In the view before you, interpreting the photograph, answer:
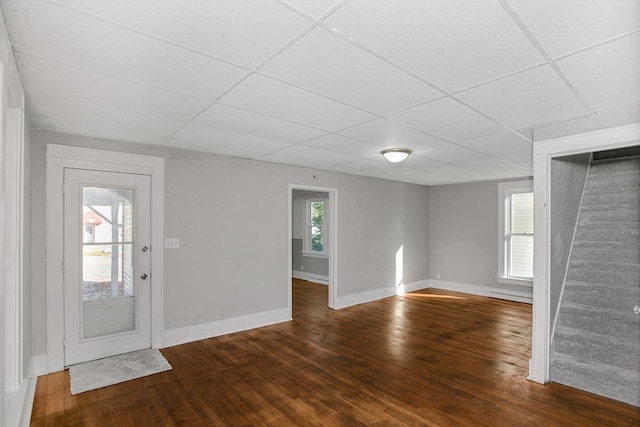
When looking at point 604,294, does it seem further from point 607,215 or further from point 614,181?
point 614,181

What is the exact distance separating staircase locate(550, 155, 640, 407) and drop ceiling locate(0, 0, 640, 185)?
178 cm

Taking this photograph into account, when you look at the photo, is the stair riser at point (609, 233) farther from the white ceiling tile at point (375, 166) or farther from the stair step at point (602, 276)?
the white ceiling tile at point (375, 166)

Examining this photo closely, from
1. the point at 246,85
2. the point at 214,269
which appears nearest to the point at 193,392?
the point at 214,269

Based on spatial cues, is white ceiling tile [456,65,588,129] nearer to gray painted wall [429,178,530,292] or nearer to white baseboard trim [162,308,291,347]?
white baseboard trim [162,308,291,347]

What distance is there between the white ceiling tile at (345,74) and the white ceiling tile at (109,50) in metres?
0.36

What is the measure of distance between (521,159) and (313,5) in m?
4.27

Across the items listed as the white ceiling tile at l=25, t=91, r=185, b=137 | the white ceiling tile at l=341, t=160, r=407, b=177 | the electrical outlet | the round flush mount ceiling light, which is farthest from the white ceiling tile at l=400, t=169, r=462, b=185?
the white ceiling tile at l=25, t=91, r=185, b=137

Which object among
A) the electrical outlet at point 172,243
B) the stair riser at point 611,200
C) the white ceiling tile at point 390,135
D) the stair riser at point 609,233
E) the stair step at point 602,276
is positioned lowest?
the stair step at point 602,276

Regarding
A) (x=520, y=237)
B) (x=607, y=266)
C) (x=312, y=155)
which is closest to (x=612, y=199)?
(x=607, y=266)

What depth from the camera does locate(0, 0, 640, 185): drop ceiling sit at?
4.90ft

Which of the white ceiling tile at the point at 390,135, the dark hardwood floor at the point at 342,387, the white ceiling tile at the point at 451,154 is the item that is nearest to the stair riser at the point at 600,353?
the dark hardwood floor at the point at 342,387

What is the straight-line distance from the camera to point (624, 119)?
274 centimetres

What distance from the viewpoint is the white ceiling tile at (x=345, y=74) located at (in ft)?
5.86

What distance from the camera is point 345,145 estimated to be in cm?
390
